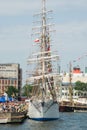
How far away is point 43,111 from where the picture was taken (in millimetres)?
102375

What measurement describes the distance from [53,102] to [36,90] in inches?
430

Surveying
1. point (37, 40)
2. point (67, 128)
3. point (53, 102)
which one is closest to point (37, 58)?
point (37, 40)

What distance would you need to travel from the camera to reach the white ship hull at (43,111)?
102438 mm

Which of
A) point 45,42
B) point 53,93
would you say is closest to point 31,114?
point 53,93

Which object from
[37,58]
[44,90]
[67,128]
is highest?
[37,58]

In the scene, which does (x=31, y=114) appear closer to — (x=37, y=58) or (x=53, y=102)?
(x=53, y=102)

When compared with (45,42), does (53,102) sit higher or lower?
lower

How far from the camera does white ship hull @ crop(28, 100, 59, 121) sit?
102m

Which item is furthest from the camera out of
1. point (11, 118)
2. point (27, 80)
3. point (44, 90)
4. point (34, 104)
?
point (27, 80)

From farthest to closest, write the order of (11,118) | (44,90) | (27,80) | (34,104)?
(27,80) → (44,90) → (34,104) → (11,118)

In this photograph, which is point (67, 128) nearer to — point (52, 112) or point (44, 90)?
point (52, 112)

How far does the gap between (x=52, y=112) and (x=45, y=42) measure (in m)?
19.6

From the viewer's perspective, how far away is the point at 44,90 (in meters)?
112

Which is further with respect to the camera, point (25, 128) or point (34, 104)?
point (34, 104)
